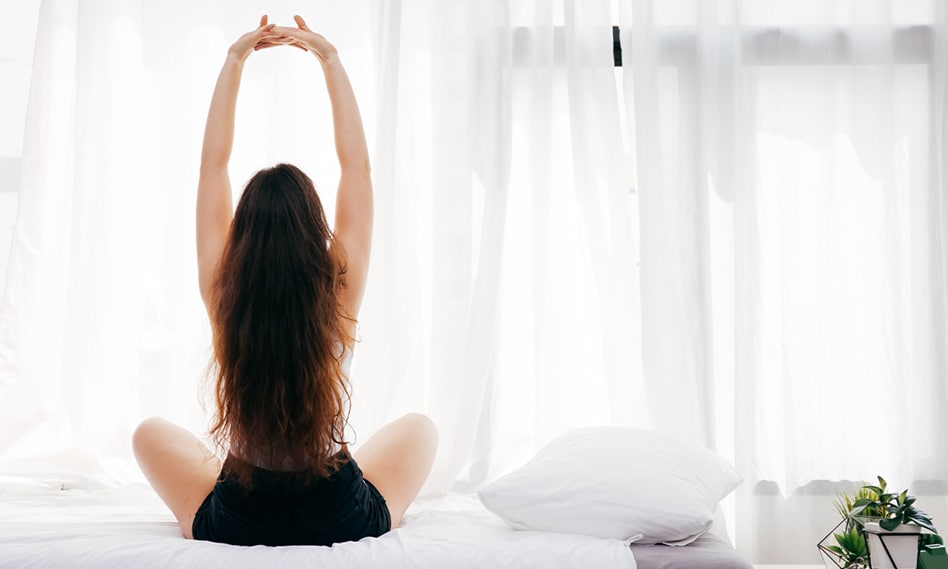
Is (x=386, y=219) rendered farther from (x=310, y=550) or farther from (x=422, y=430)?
(x=310, y=550)

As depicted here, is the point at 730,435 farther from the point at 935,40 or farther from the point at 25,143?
the point at 25,143

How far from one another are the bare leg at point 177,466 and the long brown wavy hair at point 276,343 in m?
0.15

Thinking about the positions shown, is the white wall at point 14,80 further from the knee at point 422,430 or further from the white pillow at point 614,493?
the white pillow at point 614,493

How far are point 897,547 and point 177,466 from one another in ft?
4.87

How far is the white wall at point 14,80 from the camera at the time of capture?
2.61 metres

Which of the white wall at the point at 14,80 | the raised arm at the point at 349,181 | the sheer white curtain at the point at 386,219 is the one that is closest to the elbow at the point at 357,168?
the raised arm at the point at 349,181

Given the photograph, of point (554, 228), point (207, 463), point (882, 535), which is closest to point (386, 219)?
point (554, 228)

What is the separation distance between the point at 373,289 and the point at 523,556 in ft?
3.66

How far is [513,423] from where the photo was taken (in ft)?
8.04

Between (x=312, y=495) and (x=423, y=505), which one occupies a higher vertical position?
(x=312, y=495)

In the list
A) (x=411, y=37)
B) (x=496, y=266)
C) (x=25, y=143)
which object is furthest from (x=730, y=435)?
(x=25, y=143)

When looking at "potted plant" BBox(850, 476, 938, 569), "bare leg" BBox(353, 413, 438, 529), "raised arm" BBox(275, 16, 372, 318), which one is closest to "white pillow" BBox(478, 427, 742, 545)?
"bare leg" BBox(353, 413, 438, 529)

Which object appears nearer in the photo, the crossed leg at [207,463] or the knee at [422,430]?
the crossed leg at [207,463]

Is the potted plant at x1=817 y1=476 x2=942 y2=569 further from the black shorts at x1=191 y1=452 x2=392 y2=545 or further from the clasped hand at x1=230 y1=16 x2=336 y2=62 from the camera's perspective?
the clasped hand at x1=230 y1=16 x2=336 y2=62
